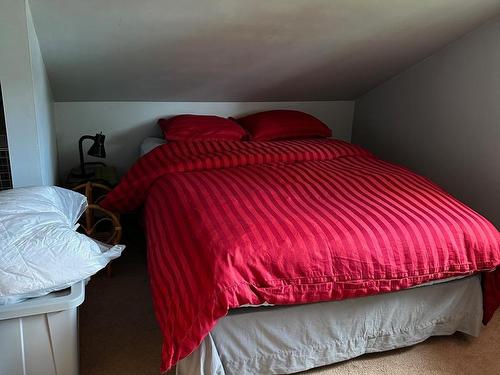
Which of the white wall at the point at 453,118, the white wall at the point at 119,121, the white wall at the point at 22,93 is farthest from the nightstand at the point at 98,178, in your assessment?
the white wall at the point at 453,118

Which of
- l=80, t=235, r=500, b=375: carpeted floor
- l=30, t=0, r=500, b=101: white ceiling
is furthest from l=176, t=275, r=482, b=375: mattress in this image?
l=30, t=0, r=500, b=101: white ceiling

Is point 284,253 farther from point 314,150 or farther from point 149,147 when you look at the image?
point 149,147

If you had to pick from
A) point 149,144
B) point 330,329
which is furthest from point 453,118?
point 149,144

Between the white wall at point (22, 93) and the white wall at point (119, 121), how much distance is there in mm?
874

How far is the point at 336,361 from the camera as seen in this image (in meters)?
1.76

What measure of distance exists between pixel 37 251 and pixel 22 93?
2.32ft

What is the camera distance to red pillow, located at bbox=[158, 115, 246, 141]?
271cm

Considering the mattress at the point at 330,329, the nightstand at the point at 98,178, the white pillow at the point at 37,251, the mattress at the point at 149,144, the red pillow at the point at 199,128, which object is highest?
the red pillow at the point at 199,128

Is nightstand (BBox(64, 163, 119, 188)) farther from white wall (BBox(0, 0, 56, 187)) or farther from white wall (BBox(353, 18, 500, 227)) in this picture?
white wall (BBox(353, 18, 500, 227))

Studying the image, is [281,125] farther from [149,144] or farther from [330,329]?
[330,329]

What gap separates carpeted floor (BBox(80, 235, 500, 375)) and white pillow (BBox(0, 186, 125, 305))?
1.57 feet

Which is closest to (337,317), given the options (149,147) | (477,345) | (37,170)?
(477,345)

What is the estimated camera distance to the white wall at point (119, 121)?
9.10 ft

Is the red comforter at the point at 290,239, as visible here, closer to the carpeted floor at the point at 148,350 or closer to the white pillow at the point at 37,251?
the carpeted floor at the point at 148,350
